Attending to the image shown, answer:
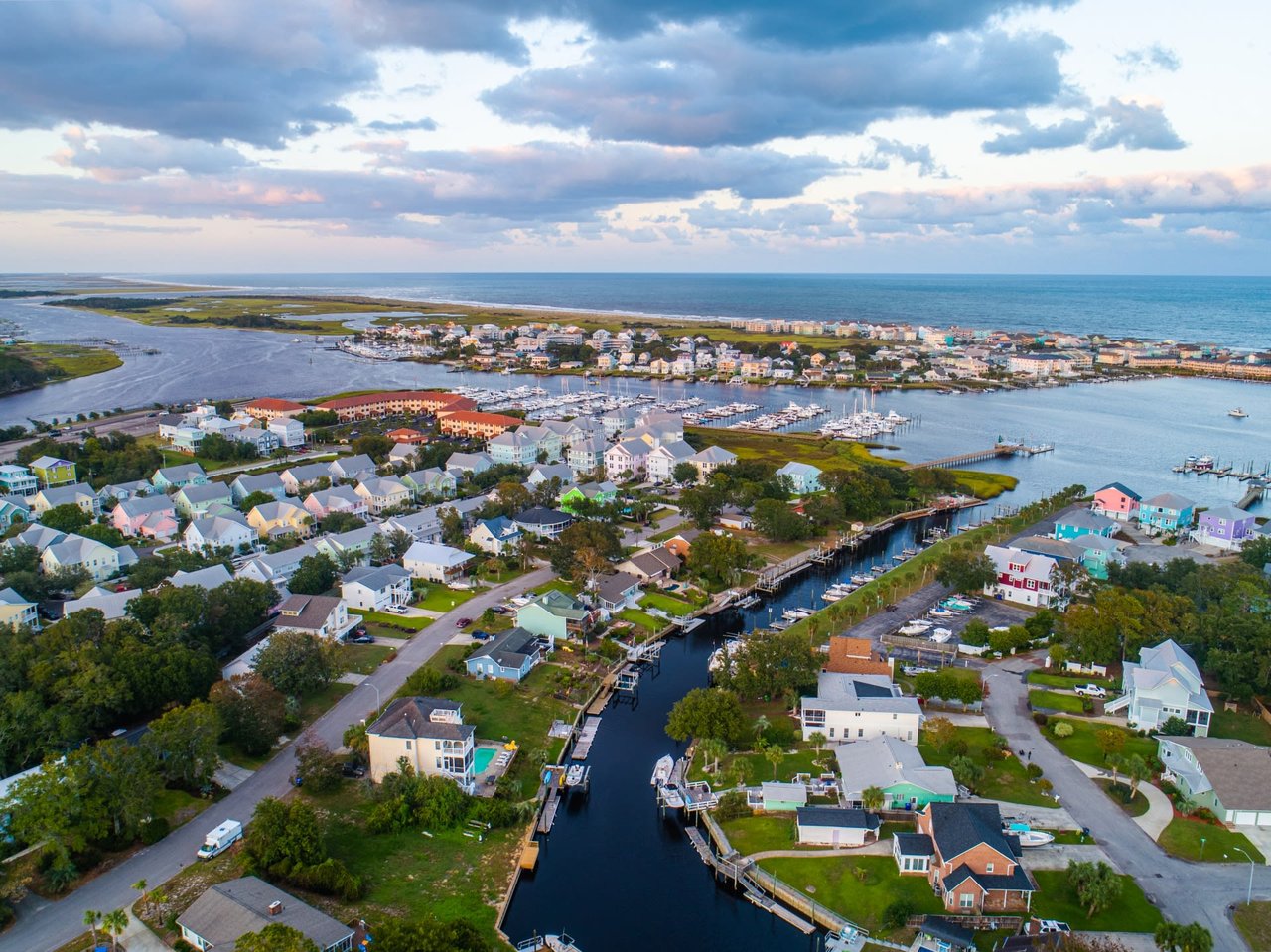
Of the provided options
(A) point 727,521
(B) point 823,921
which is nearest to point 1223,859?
(B) point 823,921

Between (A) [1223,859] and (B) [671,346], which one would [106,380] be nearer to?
(B) [671,346]

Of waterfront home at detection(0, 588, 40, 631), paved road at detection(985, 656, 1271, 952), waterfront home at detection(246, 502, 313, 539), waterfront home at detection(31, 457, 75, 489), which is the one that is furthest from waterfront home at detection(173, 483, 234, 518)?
paved road at detection(985, 656, 1271, 952)

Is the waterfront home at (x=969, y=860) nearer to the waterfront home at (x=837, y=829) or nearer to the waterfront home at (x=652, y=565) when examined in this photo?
the waterfront home at (x=837, y=829)

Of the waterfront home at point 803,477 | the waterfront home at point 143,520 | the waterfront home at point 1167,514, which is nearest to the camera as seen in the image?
the waterfront home at point 143,520

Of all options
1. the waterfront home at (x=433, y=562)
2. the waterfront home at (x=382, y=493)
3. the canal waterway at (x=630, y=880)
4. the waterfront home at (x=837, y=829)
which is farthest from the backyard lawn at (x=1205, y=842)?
the waterfront home at (x=382, y=493)

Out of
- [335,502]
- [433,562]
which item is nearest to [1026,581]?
[433,562]

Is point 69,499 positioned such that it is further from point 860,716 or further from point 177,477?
point 860,716
